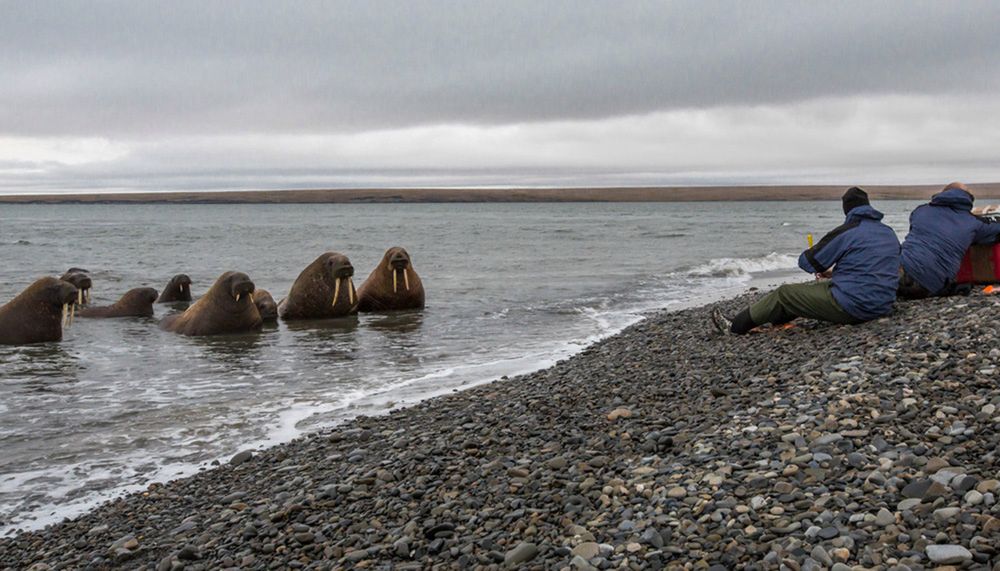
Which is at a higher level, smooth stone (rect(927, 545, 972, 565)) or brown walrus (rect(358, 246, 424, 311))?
smooth stone (rect(927, 545, 972, 565))

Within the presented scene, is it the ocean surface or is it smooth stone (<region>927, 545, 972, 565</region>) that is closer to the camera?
smooth stone (<region>927, 545, 972, 565</region>)

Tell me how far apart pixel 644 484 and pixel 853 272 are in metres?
5.04

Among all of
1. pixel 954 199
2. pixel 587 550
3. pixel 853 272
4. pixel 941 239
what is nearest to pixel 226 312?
pixel 853 272

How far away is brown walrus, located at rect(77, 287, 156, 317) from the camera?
17.0m

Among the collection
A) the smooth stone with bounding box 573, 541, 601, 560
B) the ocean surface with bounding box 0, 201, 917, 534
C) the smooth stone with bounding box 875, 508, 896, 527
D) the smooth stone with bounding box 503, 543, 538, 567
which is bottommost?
the ocean surface with bounding box 0, 201, 917, 534

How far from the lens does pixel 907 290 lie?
9859 mm

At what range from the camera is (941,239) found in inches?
371

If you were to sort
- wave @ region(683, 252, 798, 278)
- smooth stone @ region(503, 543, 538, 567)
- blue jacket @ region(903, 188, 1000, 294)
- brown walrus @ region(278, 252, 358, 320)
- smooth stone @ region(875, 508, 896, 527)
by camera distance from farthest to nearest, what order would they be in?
1. wave @ region(683, 252, 798, 278)
2. brown walrus @ region(278, 252, 358, 320)
3. blue jacket @ region(903, 188, 1000, 294)
4. smooth stone @ region(503, 543, 538, 567)
5. smooth stone @ region(875, 508, 896, 527)

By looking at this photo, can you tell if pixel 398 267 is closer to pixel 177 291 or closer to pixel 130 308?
pixel 130 308

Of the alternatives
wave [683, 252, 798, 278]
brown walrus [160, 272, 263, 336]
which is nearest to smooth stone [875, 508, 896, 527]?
brown walrus [160, 272, 263, 336]

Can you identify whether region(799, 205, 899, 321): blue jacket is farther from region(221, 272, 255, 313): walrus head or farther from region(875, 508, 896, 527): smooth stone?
region(221, 272, 255, 313): walrus head

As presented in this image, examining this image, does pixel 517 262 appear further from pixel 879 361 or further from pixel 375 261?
pixel 879 361

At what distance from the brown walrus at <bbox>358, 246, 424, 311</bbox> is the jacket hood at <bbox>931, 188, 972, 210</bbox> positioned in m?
10.4

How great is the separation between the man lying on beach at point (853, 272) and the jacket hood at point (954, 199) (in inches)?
42.6
